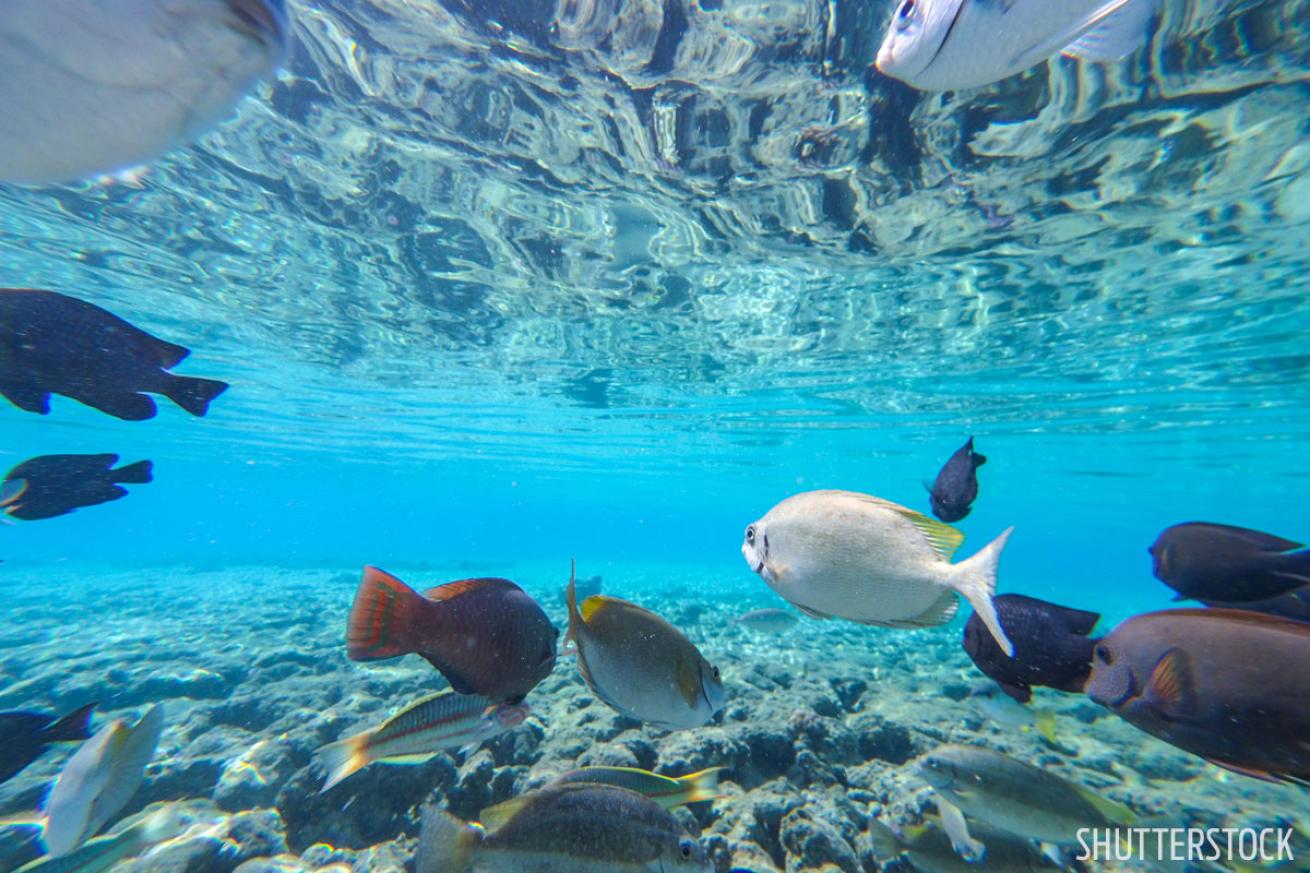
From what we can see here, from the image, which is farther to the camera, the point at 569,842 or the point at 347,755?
the point at 347,755

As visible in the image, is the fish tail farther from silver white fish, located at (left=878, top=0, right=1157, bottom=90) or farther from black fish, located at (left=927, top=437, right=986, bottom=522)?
silver white fish, located at (left=878, top=0, right=1157, bottom=90)

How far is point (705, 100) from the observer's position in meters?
7.03

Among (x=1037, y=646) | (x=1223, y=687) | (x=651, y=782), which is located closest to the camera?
(x=1223, y=687)

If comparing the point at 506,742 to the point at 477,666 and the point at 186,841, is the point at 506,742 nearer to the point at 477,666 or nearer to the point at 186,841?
the point at 186,841

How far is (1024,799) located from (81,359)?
18.3 feet

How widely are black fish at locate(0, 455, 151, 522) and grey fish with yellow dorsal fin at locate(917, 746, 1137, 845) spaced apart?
5.26 metres

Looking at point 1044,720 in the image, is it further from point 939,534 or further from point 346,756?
point 346,756

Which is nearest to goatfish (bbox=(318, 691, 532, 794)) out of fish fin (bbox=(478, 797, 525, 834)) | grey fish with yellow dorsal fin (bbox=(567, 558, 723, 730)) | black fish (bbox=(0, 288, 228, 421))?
fish fin (bbox=(478, 797, 525, 834))

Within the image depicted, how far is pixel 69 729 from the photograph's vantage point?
299cm

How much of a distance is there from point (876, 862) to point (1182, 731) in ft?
9.60

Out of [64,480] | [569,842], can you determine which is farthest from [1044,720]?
[64,480]

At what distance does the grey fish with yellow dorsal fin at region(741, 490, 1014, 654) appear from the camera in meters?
2.02

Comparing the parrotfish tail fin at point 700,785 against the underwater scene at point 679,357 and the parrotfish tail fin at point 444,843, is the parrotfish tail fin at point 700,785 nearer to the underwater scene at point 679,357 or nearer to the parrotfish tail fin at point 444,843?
the underwater scene at point 679,357

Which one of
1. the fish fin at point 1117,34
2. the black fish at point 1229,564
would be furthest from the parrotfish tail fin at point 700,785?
the fish fin at point 1117,34
